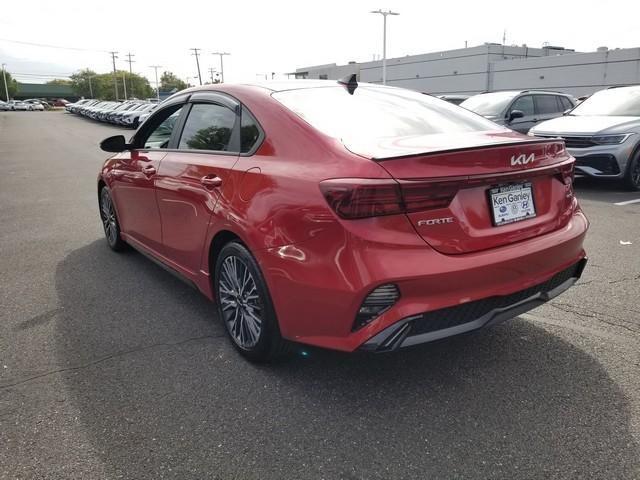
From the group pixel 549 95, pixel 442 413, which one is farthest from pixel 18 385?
pixel 549 95

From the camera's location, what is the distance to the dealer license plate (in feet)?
8.64

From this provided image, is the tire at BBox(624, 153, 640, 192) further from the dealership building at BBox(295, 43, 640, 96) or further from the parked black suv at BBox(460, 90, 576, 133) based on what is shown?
the dealership building at BBox(295, 43, 640, 96)

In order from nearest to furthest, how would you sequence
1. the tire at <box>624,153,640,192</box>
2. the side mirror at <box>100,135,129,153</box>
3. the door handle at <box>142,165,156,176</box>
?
the door handle at <box>142,165,156,176</box> → the side mirror at <box>100,135,129,153</box> → the tire at <box>624,153,640,192</box>

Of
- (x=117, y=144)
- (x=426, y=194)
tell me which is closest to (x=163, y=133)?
(x=117, y=144)

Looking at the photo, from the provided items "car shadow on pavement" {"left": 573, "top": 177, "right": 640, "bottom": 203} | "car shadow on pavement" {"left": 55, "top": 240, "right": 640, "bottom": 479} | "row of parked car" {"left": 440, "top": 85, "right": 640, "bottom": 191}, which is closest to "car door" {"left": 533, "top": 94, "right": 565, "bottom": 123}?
"row of parked car" {"left": 440, "top": 85, "right": 640, "bottom": 191}

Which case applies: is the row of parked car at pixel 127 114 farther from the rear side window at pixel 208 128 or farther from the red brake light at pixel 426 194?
the red brake light at pixel 426 194

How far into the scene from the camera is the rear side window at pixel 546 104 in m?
13.0

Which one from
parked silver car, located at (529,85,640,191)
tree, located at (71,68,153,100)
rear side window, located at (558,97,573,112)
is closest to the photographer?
parked silver car, located at (529,85,640,191)

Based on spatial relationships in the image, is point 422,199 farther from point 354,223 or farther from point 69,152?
point 69,152

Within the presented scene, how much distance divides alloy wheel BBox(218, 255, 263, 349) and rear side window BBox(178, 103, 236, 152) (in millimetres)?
768

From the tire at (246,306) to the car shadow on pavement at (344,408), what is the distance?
14 cm

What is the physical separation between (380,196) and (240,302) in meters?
1.19

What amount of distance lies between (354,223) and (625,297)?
276 centimetres

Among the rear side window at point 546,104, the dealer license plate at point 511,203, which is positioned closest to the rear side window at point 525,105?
the rear side window at point 546,104
